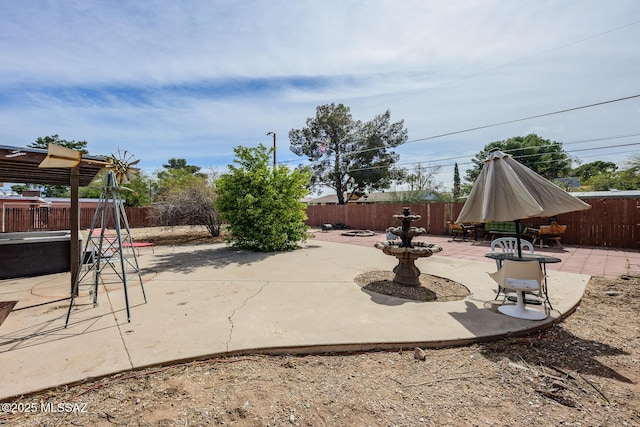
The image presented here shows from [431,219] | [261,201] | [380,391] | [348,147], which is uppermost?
[348,147]

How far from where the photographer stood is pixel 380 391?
212 centimetres

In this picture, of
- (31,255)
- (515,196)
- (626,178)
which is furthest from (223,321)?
(626,178)

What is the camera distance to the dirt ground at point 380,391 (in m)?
1.82

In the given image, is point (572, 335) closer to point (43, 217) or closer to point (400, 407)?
point (400, 407)

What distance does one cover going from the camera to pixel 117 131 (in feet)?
53.4

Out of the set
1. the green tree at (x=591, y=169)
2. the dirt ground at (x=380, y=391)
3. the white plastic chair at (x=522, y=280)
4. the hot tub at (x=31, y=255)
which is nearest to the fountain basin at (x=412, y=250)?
the white plastic chair at (x=522, y=280)

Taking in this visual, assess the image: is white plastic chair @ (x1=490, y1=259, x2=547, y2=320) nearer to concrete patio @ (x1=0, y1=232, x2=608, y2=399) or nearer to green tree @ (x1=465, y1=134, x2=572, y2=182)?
concrete patio @ (x1=0, y1=232, x2=608, y2=399)

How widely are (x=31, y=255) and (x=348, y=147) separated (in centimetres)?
2378

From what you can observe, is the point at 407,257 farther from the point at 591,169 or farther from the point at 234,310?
the point at 591,169

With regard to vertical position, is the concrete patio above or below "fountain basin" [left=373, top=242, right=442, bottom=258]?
below

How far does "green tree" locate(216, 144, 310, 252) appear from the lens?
8633 millimetres

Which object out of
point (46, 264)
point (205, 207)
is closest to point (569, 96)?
point (205, 207)

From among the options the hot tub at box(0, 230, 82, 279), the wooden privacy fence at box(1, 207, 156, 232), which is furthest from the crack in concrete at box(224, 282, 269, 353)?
the wooden privacy fence at box(1, 207, 156, 232)

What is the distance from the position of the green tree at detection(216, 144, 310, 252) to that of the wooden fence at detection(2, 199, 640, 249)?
325 inches
